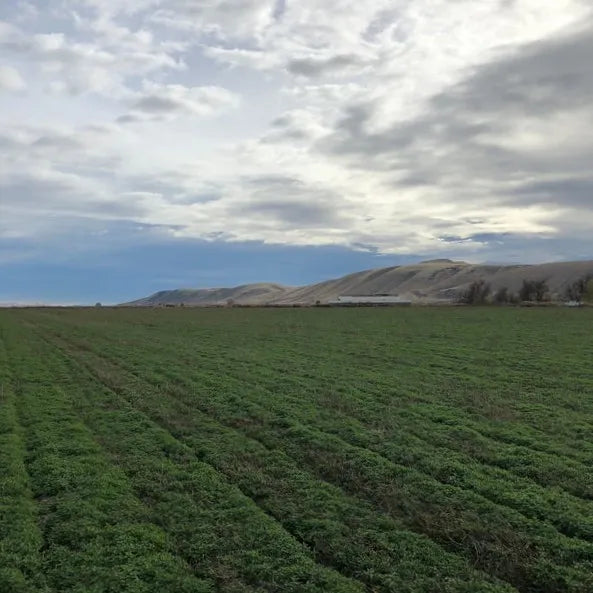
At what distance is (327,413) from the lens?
15695 millimetres

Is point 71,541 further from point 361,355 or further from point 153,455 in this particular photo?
point 361,355

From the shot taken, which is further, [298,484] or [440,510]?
[298,484]

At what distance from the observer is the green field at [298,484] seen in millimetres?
7230

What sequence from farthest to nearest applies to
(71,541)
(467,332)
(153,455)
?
1. (467,332)
2. (153,455)
3. (71,541)

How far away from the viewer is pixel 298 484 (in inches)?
402

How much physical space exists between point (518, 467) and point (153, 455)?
7.16 metres

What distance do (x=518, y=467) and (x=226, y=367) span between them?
16.3 meters

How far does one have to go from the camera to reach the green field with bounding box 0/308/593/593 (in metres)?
7.23

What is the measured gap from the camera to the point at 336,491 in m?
9.82

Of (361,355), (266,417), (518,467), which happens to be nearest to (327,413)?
(266,417)

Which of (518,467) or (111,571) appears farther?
(518,467)

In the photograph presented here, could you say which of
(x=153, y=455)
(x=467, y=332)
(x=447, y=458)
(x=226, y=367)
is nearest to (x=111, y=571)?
(x=153, y=455)

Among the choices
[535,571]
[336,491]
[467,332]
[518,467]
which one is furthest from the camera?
[467,332]

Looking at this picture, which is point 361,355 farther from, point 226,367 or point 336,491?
point 336,491
